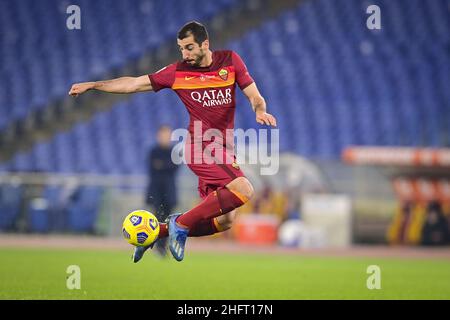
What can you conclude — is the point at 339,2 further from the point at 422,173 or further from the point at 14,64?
the point at 14,64

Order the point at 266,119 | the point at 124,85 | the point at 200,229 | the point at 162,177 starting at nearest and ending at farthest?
1. the point at 266,119
2. the point at 124,85
3. the point at 200,229
4. the point at 162,177

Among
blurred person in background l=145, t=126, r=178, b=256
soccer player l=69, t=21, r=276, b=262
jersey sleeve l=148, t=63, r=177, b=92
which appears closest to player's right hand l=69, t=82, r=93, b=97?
soccer player l=69, t=21, r=276, b=262

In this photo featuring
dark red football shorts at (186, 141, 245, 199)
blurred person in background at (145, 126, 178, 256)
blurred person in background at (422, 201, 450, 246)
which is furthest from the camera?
blurred person in background at (422, 201, 450, 246)

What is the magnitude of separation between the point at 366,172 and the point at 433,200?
4.91 feet

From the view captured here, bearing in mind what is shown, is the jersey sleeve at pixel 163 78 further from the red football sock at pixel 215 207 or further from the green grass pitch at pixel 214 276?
the green grass pitch at pixel 214 276

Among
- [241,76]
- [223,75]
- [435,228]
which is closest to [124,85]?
[223,75]

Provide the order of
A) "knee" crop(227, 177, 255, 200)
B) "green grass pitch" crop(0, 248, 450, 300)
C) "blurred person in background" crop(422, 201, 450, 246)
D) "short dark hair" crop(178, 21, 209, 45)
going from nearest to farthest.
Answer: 1. "short dark hair" crop(178, 21, 209, 45)
2. "knee" crop(227, 177, 255, 200)
3. "green grass pitch" crop(0, 248, 450, 300)
4. "blurred person in background" crop(422, 201, 450, 246)

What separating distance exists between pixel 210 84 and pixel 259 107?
0.60m

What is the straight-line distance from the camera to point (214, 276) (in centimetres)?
1005

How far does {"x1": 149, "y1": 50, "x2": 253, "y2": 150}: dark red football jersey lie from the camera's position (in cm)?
A: 721

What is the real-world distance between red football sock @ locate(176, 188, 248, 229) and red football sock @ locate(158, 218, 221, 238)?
82 millimetres

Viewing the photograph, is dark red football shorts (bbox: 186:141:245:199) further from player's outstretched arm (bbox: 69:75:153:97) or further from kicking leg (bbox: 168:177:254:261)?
player's outstretched arm (bbox: 69:75:153:97)

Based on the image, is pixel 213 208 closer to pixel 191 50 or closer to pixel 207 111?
pixel 207 111

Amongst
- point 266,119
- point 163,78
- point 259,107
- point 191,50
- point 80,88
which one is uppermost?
point 191,50
